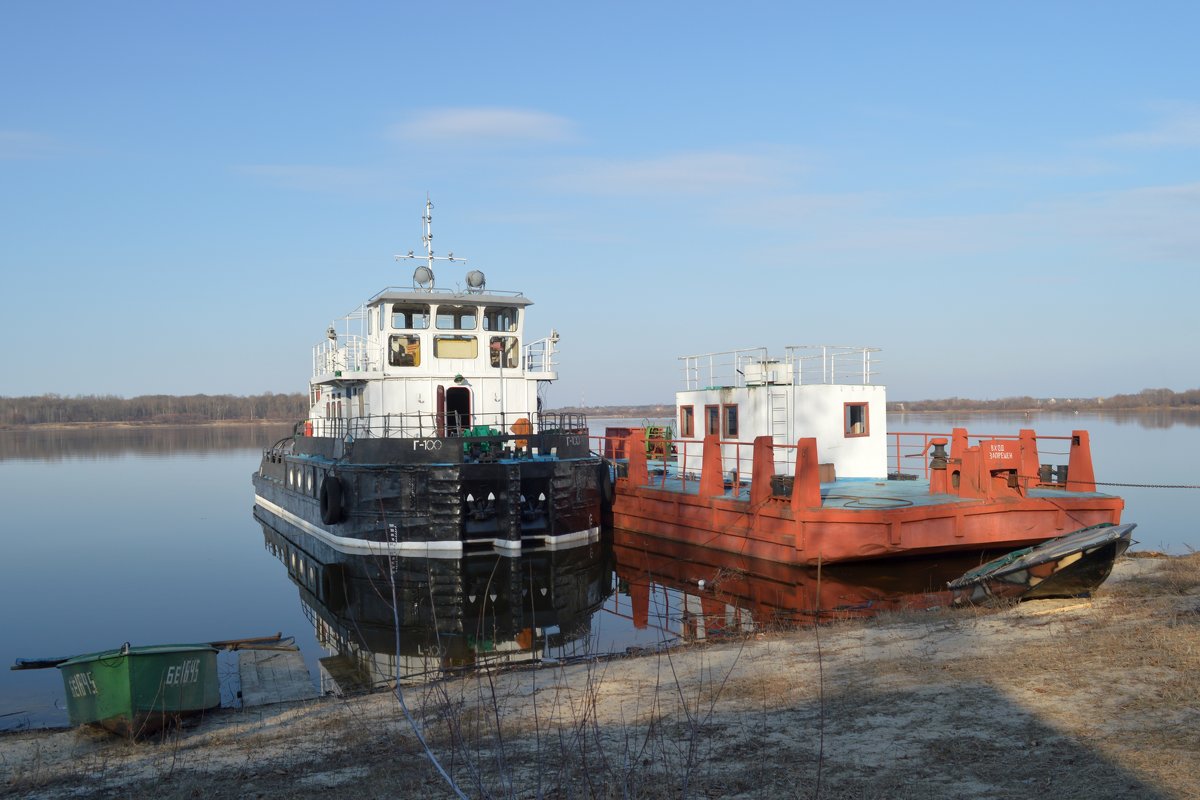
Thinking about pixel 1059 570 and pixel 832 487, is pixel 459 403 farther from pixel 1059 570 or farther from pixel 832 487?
pixel 1059 570

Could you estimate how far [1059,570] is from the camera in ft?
37.8

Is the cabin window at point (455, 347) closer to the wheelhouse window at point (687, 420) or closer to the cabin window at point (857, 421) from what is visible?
the wheelhouse window at point (687, 420)

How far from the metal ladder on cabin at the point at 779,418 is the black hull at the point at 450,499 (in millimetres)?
4515

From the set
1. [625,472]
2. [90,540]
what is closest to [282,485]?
[90,540]

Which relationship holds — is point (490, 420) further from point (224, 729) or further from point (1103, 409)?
point (1103, 409)

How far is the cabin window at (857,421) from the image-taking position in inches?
900

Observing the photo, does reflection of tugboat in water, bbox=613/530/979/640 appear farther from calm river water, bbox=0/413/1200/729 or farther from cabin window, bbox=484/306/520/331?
cabin window, bbox=484/306/520/331

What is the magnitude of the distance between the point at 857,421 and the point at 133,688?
18.0 meters

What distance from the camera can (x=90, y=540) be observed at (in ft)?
94.5

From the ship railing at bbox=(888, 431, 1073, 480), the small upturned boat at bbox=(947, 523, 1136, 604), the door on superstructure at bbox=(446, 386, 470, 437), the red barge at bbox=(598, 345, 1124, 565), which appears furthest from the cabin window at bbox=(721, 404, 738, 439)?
the small upturned boat at bbox=(947, 523, 1136, 604)

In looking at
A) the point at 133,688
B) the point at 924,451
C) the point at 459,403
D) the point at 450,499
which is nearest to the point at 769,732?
the point at 133,688

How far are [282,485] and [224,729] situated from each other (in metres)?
20.2

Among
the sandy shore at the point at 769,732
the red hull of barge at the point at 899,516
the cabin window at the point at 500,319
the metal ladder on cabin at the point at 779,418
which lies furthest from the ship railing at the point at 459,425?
the sandy shore at the point at 769,732

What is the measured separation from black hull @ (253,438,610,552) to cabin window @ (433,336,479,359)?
3.76m
